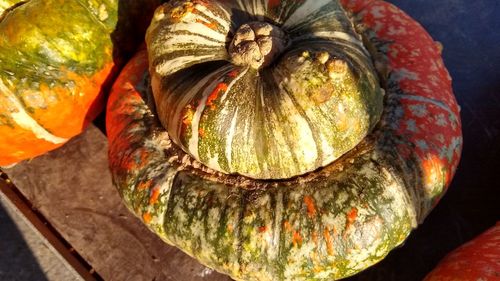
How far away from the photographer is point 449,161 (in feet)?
4.66

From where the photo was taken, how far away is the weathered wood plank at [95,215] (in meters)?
1.71

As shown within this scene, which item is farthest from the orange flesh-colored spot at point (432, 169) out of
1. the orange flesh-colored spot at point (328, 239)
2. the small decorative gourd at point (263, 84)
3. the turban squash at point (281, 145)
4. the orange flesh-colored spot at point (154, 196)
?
the orange flesh-colored spot at point (154, 196)

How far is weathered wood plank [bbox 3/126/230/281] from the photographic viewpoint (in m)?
1.71

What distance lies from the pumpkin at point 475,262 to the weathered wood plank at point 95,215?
696 mm

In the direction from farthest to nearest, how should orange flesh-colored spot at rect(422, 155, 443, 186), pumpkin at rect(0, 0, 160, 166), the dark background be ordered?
the dark background < pumpkin at rect(0, 0, 160, 166) < orange flesh-colored spot at rect(422, 155, 443, 186)

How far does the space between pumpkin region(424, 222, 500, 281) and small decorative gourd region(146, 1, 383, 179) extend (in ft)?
1.37

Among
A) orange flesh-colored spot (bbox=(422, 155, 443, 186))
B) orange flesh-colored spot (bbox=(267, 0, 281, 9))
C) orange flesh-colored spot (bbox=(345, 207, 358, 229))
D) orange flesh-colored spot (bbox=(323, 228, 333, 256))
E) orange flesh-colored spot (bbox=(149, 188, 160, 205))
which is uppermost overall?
orange flesh-colored spot (bbox=(267, 0, 281, 9))

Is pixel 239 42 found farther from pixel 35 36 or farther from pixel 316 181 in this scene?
pixel 35 36

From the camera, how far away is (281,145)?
124 centimetres

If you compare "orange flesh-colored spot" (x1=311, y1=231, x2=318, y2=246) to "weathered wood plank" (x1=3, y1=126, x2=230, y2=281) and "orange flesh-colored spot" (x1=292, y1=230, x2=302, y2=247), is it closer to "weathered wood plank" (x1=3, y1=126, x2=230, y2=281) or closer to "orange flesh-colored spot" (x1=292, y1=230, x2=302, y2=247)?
"orange flesh-colored spot" (x1=292, y1=230, x2=302, y2=247)

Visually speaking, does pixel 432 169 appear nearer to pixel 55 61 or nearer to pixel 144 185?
pixel 144 185

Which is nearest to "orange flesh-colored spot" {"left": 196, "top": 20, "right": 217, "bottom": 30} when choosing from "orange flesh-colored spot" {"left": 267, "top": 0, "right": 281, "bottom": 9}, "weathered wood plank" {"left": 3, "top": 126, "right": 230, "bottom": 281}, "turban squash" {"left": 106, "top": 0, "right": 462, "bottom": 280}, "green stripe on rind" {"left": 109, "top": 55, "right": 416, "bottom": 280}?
"turban squash" {"left": 106, "top": 0, "right": 462, "bottom": 280}

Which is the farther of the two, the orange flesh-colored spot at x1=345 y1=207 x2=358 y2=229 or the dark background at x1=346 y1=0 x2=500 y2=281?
the dark background at x1=346 y1=0 x2=500 y2=281

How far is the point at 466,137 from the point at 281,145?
929 millimetres
